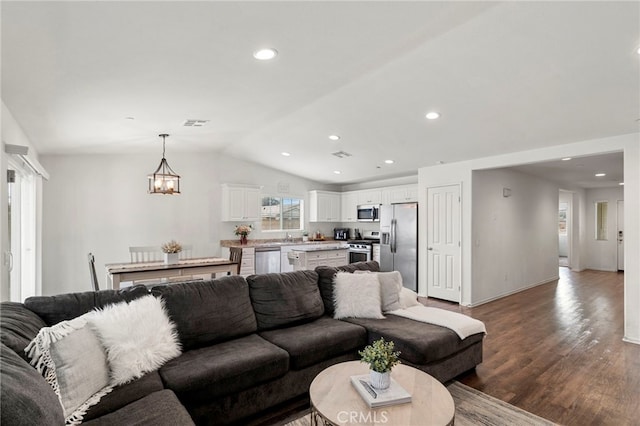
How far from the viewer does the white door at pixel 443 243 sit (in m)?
5.55

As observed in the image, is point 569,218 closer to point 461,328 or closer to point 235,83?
point 461,328

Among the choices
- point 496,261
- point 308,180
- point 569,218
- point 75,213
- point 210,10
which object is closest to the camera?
point 210,10

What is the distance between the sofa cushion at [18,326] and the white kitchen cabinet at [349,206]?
6732 millimetres

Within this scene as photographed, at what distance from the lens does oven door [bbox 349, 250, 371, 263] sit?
7.26 m

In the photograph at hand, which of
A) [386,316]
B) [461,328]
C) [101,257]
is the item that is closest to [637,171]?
[461,328]

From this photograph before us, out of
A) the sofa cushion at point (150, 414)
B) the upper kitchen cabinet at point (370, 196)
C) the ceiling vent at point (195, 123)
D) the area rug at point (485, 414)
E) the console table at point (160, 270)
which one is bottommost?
the area rug at point (485, 414)

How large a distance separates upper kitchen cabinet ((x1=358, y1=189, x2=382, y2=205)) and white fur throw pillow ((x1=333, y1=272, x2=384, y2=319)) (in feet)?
14.5

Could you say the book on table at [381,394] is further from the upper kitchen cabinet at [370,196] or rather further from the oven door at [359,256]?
the upper kitchen cabinet at [370,196]

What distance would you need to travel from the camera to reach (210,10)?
188 centimetres

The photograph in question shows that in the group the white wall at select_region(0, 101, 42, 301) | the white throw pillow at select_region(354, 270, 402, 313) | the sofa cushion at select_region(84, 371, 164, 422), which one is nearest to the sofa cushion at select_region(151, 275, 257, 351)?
the sofa cushion at select_region(84, 371, 164, 422)

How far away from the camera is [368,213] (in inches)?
307

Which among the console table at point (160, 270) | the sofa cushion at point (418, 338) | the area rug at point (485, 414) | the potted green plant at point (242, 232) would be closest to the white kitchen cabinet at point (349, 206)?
the potted green plant at point (242, 232)

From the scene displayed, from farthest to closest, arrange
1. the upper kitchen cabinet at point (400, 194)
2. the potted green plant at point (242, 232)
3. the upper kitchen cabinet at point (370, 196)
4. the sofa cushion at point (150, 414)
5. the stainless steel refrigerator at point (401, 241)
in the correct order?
the upper kitchen cabinet at point (370, 196) → the potted green plant at point (242, 232) → the upper kitchen cabinet at point (400, 194) → the stainless steel refrigerator at point (401, 241) → the sofa cushion at point (150, 414)

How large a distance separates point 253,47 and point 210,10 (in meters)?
0.54
